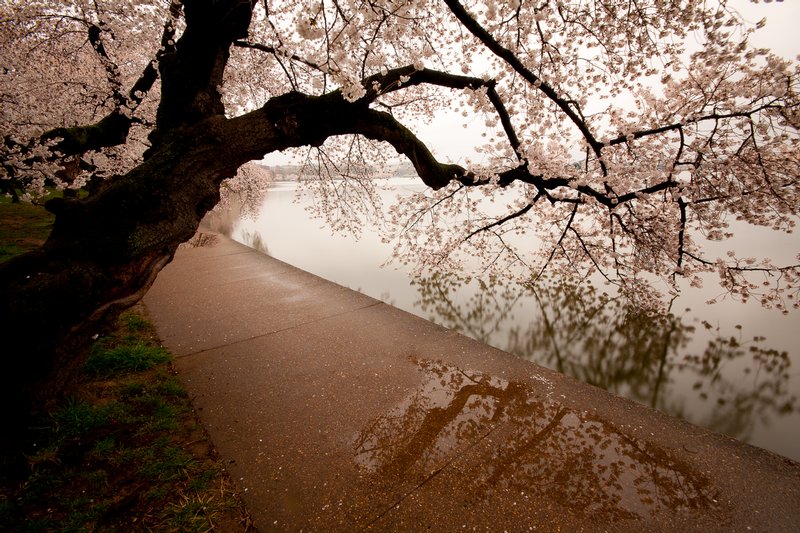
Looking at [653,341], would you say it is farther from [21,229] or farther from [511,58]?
[21,229]

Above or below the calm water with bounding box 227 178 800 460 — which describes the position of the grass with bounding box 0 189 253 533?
below

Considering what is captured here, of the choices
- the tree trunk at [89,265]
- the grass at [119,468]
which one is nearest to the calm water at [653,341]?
the grass at [119,468]

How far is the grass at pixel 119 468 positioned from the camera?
2031 mm

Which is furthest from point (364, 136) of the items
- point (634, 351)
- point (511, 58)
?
point (634, 351)

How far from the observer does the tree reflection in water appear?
4352mm

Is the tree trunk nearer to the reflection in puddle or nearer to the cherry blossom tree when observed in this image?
the cherry blossom tree

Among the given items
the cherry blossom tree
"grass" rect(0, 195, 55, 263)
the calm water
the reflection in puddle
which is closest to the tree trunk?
the cherry blossom tree

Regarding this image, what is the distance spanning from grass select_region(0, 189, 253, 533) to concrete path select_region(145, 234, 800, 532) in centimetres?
20

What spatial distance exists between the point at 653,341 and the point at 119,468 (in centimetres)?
777

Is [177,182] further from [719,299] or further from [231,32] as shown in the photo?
[719,299]

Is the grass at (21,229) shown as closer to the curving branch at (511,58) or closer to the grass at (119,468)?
the grass at (119,468)

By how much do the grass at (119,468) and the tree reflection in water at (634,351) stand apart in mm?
4869

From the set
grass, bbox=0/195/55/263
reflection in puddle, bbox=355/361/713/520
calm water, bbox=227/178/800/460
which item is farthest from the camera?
grass, bbox=0/195/55/263

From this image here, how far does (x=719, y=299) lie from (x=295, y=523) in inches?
393
